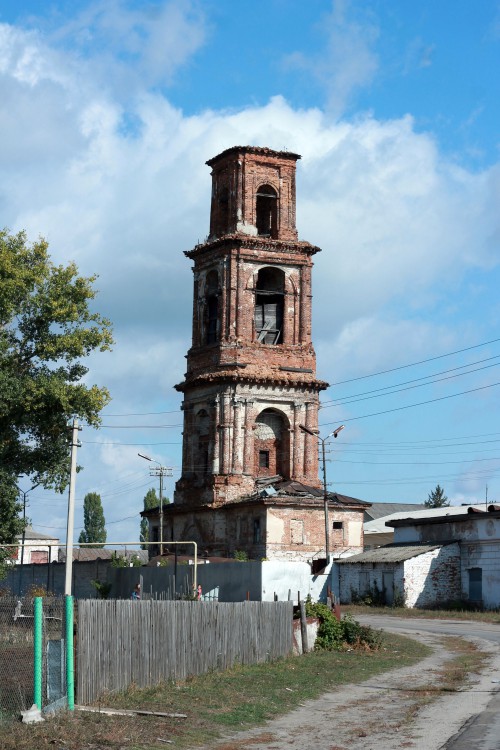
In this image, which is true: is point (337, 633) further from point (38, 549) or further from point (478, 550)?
point (38, 549)

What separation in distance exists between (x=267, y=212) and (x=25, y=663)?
50.6 meters

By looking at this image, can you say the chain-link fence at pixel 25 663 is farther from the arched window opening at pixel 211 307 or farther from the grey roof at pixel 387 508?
the grey roof at pixel 387 508

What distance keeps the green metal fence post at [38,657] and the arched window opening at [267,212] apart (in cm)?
5205

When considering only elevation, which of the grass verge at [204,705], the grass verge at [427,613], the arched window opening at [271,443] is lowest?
the grass verge at [204,705]

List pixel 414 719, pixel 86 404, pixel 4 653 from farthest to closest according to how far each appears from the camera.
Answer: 1. pixel 86 404
2. pixel 4 653
3. pixel 414 719

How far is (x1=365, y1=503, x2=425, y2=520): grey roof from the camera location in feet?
362

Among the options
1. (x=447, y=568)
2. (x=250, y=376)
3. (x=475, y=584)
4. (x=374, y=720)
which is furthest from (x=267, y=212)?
(x=374, y=720)

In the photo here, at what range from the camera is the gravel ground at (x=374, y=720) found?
53.7 feet

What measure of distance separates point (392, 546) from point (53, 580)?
1826 cm

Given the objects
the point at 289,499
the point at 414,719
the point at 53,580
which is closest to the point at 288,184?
the point at 289,499

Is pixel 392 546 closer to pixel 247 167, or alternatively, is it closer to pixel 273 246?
pixel 273 246

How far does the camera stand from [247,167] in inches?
2655

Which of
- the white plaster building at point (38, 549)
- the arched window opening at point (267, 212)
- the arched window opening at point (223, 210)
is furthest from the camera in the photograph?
the white plaster building at point (38, 549)

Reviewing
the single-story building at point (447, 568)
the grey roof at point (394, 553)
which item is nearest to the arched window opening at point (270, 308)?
the grey roof at point (394, 553)
